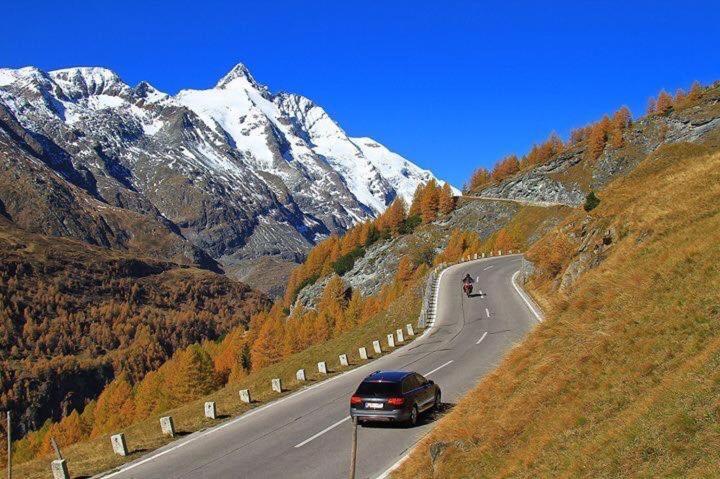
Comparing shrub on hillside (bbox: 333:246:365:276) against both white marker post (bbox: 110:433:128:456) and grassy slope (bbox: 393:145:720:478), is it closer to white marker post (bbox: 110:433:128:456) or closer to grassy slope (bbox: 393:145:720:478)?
grassy slope (bbox: 393:145:720:478)

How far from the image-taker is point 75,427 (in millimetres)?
100938

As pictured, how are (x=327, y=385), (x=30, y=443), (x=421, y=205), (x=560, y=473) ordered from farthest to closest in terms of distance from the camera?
(x=421, y=205) < (x=30, y=443) < (x=327, y=385) < (x=560, y=473)

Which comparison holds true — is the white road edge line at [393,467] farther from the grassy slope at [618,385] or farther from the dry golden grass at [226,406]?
the dry golden grass at [226,406]

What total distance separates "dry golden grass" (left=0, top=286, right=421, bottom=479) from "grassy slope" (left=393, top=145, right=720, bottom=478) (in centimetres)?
860

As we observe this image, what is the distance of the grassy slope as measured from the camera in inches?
309

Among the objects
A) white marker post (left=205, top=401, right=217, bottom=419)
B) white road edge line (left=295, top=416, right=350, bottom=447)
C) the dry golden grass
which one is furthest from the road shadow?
white marker post (left=205, top=401, right=217, bottom=419)

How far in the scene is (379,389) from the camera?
55.8 feet

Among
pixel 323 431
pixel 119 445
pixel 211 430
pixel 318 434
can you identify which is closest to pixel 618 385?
pixel 318 434

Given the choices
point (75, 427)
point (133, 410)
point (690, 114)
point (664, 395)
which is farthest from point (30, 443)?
point (690, 114)

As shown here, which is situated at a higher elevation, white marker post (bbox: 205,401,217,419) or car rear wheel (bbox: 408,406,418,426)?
white marker post (bbox: 205,401,217,419)

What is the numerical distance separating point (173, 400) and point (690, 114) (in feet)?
380

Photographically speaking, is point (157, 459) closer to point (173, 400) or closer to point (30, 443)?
point (173, 400)

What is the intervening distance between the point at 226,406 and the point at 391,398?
8.60 metres

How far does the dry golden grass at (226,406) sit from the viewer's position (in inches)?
639
